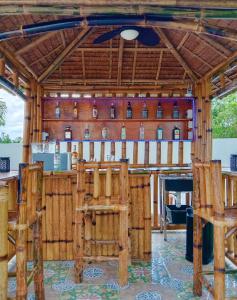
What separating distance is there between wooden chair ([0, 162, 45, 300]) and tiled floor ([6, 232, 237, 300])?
1.22 ft

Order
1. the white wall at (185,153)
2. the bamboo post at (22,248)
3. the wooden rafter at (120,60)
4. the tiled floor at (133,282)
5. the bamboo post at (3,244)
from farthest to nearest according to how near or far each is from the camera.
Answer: the white wall at (185,153) → the wooden rafter at (120,60) → the tiled floor at (133,282) → the bamboo post at (22,248) → the bamboo post at (3,244)

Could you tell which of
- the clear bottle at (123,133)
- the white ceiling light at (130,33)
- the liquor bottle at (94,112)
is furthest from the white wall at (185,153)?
the white ceiling light at (130,33)

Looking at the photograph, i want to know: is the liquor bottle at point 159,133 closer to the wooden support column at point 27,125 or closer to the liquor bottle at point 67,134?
the liquor bottle at point 67,134

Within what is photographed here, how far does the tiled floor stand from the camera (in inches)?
102

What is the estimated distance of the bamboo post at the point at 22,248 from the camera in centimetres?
192

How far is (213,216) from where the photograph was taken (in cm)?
212

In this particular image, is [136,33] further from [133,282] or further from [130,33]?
[133,282]

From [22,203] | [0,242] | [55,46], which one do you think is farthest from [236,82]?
[0,242]

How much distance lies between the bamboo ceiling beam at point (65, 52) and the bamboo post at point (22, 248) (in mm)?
3059

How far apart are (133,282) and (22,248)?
4.38 feet

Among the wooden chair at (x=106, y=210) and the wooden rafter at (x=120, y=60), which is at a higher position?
the wooden rafter at (x=120, y=60)

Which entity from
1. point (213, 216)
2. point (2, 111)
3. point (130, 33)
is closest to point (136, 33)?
point (130, 33)

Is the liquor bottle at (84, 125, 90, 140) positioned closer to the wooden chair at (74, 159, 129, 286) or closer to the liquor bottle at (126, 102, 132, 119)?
the liquor bottle at (126, 102, 132, 119)

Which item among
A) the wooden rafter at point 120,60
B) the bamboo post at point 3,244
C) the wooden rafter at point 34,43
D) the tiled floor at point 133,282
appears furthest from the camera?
the wooden rafter at point 120,60
